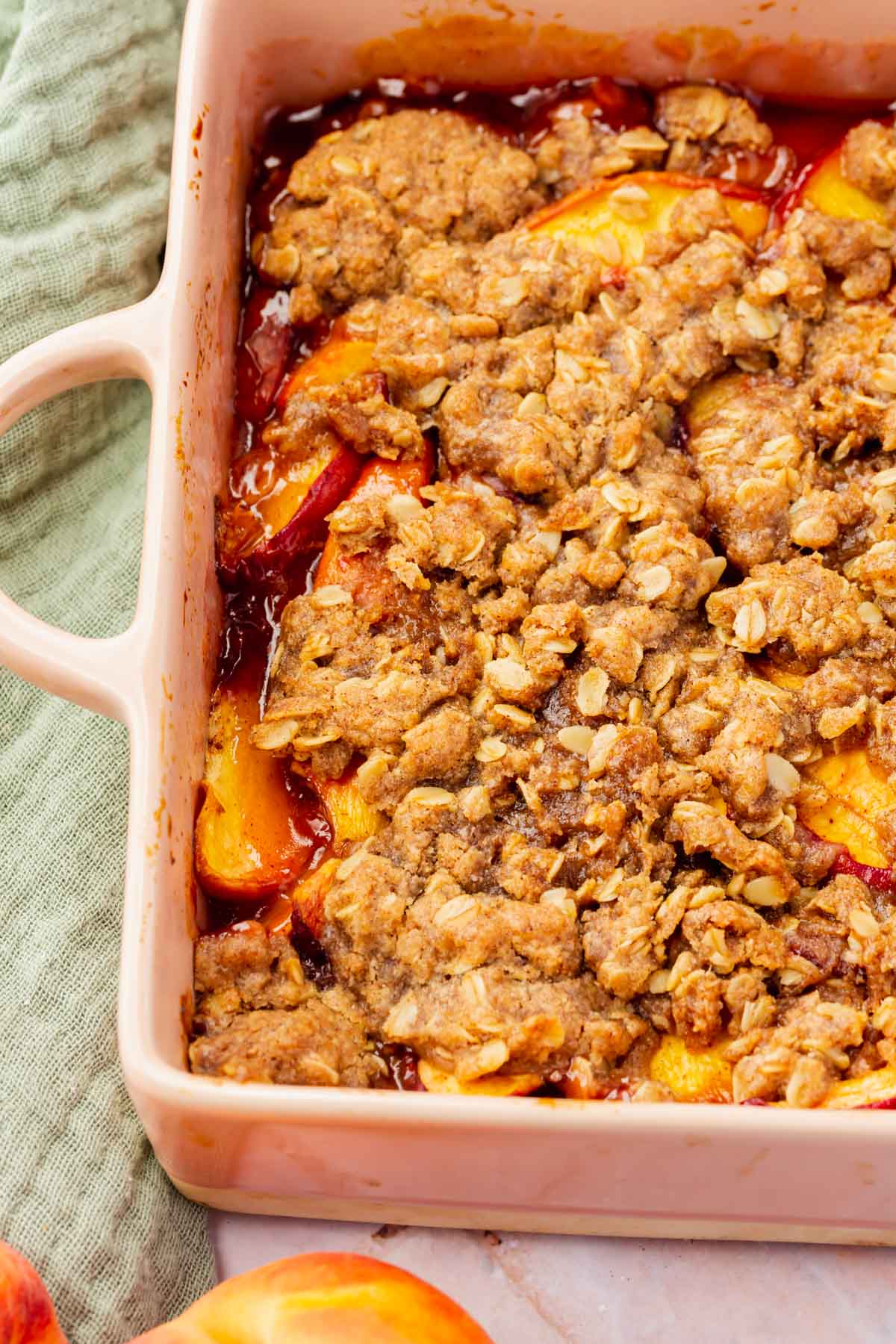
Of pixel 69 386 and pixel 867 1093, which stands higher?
pixel 69 386

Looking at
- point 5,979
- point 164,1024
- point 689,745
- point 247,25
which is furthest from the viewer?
point 247,25

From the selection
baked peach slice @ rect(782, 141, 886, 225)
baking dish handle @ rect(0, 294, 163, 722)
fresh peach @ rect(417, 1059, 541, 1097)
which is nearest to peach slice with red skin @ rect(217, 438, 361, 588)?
baking dish handle @ rect(0, 294, 163, 722)

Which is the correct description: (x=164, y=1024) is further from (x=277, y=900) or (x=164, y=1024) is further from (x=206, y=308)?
(x=206, y=308)

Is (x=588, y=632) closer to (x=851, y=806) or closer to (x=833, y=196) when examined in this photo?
(x=851, y=806)

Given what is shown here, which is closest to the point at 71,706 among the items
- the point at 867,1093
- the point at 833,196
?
the point at 867,1093

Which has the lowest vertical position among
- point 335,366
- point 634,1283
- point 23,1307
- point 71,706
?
point 634,1283

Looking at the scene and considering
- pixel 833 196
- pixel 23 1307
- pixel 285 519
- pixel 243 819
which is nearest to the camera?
pixel 23 1307

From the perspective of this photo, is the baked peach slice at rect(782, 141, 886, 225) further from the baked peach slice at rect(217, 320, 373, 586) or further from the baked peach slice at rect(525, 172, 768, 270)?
the baked peach slice at rect(217, 320, 373, 586)

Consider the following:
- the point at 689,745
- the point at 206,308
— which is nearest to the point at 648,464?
the point at 689,745
